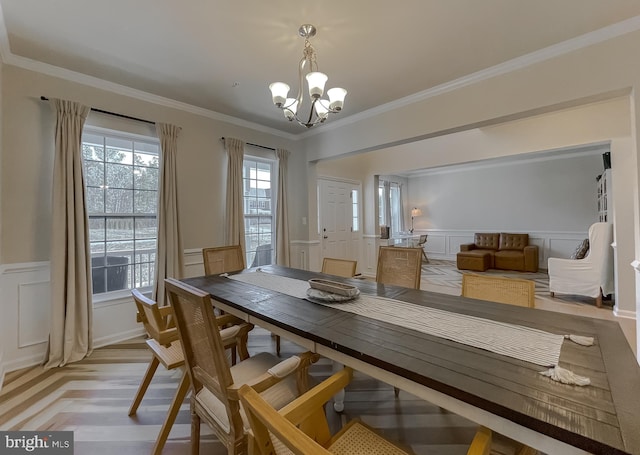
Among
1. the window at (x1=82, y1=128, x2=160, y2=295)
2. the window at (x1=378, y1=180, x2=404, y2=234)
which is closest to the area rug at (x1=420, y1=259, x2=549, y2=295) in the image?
the window at (x1=378, y1=180, x2=404, y2=234)

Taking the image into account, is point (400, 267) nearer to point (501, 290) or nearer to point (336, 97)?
point (501, 290)

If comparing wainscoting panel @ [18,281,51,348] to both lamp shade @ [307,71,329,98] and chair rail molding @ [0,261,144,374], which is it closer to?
chair rail molding @ [0,261,144,374]

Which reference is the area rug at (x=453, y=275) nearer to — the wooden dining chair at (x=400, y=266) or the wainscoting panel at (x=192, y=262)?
the wooden dining chair at (x=400, y=266)

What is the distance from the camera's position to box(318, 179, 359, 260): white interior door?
5.38 m

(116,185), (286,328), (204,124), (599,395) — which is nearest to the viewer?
(599,395)

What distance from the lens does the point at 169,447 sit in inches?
61.6

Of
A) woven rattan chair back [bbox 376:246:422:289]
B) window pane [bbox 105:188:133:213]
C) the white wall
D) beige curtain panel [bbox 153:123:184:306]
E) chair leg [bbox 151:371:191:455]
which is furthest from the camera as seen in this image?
beige curtain panel [bbox 153:123:184:306]

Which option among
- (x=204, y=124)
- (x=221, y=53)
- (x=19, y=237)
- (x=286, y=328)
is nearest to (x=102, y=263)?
(x=19, y=237)

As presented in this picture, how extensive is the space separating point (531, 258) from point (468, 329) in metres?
6.26

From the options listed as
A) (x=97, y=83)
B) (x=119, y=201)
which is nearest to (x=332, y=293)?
(x=119, y=201)

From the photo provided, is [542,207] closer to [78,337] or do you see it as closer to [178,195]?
[178,195]

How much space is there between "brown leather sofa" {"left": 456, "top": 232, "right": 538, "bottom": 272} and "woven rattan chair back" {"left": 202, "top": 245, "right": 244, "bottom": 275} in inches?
214

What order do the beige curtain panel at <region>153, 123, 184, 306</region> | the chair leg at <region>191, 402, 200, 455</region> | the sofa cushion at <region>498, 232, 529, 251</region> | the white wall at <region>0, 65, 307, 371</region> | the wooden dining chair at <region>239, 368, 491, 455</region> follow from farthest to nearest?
the sofa cushion at <region>498, 232, 529, 251</region>, the beige curtain panel at <region>153, 123, 184, 306</region>, the white wall at <region>0, 65, 307, 371</region>, the chair leg at <region>191, 402, 200, 455</region>, the wooden dining chair at <region>239, 368, 491, 455</region>

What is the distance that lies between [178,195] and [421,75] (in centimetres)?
298
